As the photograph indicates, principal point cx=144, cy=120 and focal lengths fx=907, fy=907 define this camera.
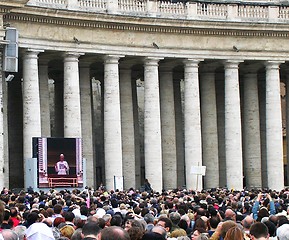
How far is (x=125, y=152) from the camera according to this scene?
76.6 m

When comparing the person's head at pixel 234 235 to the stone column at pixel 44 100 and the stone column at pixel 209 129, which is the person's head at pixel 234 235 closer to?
the stone column at pixel 44 100

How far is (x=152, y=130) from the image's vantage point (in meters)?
73.2

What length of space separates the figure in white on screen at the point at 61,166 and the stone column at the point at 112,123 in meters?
12.0

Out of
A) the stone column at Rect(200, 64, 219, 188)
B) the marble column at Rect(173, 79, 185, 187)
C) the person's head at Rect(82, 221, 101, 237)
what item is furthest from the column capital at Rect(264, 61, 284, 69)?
the person's head at Rect(82, 221, 101, 237)

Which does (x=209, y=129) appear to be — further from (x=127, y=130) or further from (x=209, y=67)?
(x=127, y=130)

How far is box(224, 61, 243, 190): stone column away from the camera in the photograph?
76812mm

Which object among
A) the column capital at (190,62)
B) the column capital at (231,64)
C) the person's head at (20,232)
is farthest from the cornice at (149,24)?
the person's head at (20,232)

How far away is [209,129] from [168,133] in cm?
423

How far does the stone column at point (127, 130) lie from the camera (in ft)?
250

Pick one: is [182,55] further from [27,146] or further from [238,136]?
[27,146]

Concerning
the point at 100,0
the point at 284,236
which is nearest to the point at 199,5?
the point at 100,0

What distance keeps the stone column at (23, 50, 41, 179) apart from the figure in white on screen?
24.3 ft

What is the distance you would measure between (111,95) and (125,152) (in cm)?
733

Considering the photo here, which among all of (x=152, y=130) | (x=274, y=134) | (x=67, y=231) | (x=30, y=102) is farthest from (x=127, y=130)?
(x=67, y=231)
